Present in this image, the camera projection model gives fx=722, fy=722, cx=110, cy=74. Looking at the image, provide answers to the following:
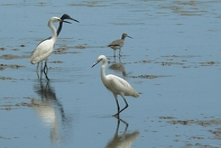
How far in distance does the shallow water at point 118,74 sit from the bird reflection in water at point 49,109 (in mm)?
16

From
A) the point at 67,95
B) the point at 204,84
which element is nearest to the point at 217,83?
the point at 204,84

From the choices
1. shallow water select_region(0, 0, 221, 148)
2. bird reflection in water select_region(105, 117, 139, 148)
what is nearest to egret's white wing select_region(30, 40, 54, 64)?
shallow water select_region(0, 0, 221, 148)

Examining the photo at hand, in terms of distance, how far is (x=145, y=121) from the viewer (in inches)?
450

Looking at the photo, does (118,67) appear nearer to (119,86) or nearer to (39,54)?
(39,54)

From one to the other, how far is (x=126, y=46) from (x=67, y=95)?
20.8 ft

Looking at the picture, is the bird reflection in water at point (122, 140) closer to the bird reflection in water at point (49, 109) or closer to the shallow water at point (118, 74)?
the shallow water at point (118, 74)

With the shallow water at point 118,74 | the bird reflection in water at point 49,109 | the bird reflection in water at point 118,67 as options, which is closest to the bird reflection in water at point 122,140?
the shallow water at point 118,74

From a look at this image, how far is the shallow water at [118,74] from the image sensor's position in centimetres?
1065

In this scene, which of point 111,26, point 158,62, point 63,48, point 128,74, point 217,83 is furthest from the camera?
point 111,26

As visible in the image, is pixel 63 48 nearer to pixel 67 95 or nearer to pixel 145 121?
pixel 67 95

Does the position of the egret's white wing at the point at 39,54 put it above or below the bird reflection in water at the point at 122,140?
above

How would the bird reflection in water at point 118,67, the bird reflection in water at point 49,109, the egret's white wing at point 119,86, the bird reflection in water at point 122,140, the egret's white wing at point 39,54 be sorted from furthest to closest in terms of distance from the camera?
the bird reflection in water at point 118,67
the egret's white wing at point 39,54
the egret's white wing at point 119,86
the bird reflection in water at point 49,109
the bird reflection in water at point 122,140

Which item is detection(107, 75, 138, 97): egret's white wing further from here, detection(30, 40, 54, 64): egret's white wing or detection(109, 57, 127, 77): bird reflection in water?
detection(30, 40, 54, 64): egret's white wing

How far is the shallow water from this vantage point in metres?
10.6
